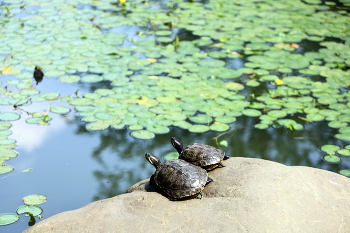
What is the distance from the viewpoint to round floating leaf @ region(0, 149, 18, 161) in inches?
142

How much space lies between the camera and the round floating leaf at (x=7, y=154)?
361 centimetres

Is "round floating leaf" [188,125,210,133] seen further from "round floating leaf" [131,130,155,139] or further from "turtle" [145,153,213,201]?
"turtle" [145,153,213,201]

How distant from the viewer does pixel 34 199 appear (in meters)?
3.19

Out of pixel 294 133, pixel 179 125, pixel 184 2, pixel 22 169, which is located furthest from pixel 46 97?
pixel 184 2

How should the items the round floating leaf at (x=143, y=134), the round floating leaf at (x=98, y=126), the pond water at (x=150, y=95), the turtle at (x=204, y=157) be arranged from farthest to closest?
the round floating leaf at (x=98, y=126)
the round floating leaf at (x=143, y=134)
the pond water at (x=150, y=95)
the turtle at (x=204, y=157)

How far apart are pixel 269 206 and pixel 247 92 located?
2.54 m

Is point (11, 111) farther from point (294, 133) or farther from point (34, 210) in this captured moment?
point (294, 133)

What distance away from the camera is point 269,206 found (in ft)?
8.00

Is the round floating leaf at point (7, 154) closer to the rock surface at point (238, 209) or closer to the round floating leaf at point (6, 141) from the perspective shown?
the round floating leaf at point (6, 141)

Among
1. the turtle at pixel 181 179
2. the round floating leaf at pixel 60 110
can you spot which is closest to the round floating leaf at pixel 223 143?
the turtle at pixel 181 179

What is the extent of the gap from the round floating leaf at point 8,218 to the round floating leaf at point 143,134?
1.36 meters

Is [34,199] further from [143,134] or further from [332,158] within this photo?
[332,158]

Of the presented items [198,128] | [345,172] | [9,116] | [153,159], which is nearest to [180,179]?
[153,159]

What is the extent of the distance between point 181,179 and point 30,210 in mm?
1210
